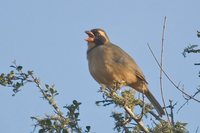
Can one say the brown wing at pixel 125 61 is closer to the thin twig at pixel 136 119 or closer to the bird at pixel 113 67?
the bird at pixel 113 67

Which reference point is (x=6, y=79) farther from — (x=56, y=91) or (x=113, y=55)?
(x=113, y=55)

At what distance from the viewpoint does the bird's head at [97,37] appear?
7990mm

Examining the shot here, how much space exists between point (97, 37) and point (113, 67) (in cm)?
110

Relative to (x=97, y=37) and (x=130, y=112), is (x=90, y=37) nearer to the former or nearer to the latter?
(x=97, y=37)

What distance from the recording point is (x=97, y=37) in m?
8.17

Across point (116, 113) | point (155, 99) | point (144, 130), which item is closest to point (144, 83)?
point (155, 99)

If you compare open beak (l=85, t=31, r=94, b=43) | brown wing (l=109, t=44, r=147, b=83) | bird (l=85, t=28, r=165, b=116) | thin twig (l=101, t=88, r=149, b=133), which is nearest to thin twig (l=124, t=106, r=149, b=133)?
thin twig (l=101, t=88, r=149, b=133)

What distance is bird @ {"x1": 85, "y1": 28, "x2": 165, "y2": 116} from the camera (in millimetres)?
7074

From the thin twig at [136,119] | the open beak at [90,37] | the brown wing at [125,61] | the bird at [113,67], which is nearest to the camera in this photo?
the thin twig at [136,119]

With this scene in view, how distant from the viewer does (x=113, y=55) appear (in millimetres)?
7418

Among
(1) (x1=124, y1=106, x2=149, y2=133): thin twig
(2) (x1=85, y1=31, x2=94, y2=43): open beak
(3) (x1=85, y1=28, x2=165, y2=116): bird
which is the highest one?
(2) (x1=85, y1=31, x2=94, y2=43): open beak

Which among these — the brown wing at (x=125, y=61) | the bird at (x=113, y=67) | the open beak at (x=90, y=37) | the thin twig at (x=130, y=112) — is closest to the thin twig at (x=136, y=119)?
the thin twig at (x=130, y=112)

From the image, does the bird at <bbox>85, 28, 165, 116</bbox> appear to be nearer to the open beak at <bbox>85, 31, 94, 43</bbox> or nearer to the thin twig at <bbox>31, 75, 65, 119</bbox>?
the open beak at <bbox>85, 31, 94, 43</bbox>

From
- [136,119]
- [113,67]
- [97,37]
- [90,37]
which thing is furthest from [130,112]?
[97,37]
